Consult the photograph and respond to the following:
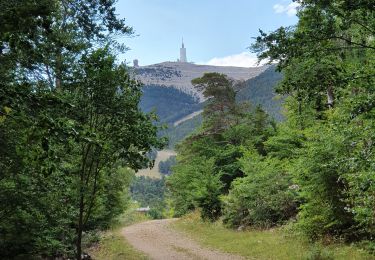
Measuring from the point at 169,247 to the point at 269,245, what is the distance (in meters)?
5.09

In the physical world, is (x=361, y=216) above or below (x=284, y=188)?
above

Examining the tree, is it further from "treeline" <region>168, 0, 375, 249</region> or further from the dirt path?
the dirt path

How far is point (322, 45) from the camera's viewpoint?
6.86m

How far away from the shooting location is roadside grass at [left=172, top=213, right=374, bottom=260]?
12062mm

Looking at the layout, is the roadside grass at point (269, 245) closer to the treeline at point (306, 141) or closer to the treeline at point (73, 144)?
the treeline at point (306, 141)

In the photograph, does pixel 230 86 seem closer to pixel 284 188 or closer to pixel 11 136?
pixel 284 188

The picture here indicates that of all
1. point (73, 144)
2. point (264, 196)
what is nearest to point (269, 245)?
point (264, 196)

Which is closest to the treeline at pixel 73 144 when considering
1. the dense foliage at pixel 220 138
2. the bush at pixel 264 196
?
the bush at pixel 264 196

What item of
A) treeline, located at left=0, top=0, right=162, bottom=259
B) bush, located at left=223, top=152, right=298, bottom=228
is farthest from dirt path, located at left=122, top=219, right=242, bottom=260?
treeline, located at left=0, top=0, right=162, bottom=259

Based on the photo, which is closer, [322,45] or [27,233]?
[322,45]

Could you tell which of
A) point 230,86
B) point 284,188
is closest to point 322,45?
point 284,188

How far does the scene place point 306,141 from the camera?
15719 mm

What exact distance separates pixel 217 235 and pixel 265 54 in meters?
15.0

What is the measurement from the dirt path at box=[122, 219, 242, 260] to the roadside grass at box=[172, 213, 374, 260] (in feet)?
2.11
